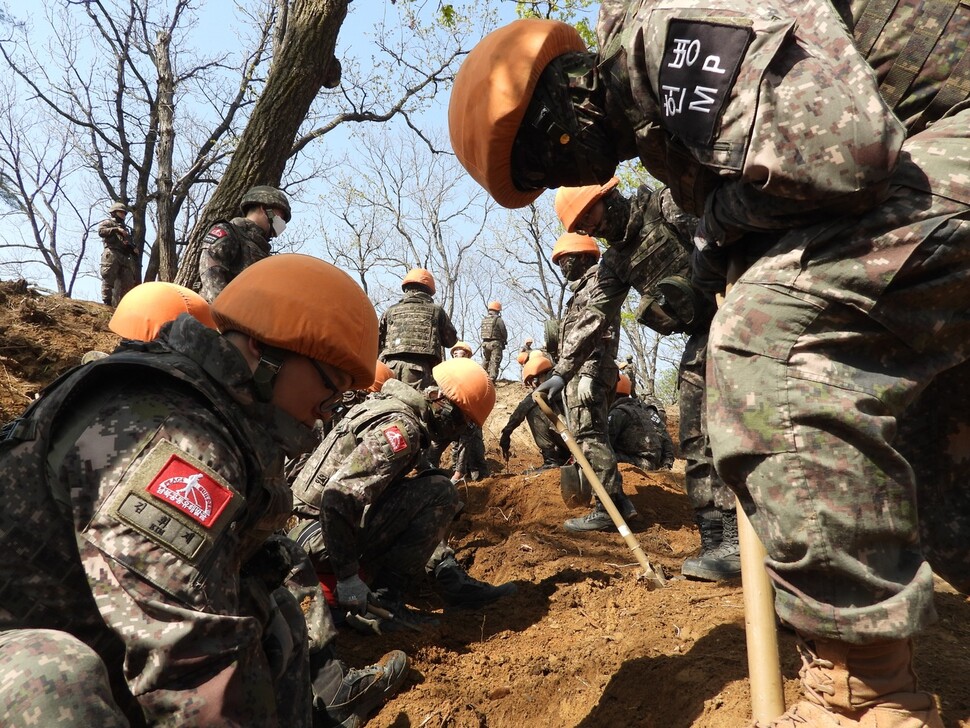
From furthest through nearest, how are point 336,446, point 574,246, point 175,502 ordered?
point 574,246 < point 336,446 < point 175,502

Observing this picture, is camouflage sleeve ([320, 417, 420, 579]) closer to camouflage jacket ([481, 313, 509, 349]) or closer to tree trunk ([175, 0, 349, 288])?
tree trunk ([175, 0, 349, 288])

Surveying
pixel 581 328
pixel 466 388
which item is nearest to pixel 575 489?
pixel 581 328

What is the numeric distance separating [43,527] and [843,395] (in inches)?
70.4

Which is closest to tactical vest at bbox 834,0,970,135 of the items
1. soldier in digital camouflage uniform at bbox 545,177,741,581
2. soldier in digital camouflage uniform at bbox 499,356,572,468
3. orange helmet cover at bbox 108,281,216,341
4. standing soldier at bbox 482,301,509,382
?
soldier in digital camouflage uniform at bbox 545,177,741,581

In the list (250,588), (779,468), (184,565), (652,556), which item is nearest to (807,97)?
(779,468)

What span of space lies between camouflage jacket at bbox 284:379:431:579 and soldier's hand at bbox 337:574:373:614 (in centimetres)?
4

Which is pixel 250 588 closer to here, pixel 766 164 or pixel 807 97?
pixel 766 164

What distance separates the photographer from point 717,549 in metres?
4.16

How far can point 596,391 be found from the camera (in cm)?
660

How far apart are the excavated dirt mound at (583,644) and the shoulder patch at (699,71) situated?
1.81m

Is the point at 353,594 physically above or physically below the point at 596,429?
below

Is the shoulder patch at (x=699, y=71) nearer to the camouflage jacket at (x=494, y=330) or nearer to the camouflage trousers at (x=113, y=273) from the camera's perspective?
the camouflage trousers at (x=113, y=273)

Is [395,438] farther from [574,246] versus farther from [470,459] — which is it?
[470,459]

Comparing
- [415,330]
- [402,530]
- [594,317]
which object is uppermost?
[415,330]
